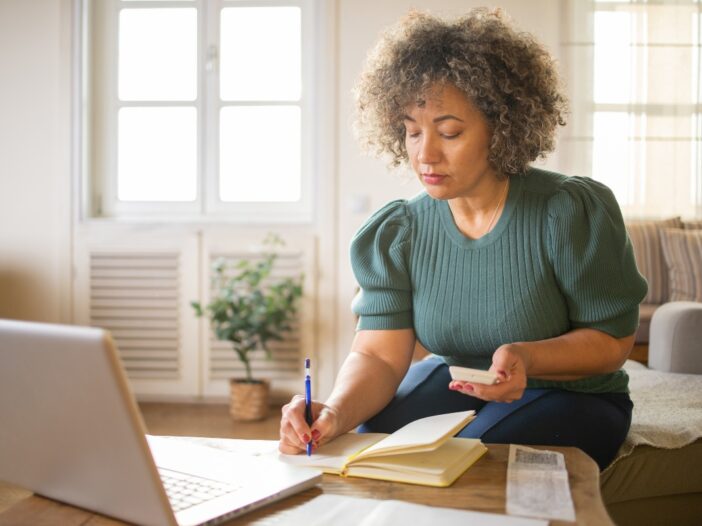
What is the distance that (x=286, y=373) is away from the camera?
3850mm

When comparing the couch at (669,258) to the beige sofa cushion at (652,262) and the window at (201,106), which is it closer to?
the beige sofa cushion at (652,262)

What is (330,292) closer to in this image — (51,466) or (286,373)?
(286,373)

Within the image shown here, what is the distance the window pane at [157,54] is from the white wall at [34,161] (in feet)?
0.95

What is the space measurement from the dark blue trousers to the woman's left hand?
167mm

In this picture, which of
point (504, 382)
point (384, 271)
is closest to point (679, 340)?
point (384, 271)

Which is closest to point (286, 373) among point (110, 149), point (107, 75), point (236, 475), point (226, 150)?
point (226, 150)

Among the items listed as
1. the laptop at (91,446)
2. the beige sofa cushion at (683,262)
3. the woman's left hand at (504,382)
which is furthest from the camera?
the beige sofa cushion at (683,262)

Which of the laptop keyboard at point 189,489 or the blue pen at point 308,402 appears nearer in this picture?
the laptop keyboard at point 189,489

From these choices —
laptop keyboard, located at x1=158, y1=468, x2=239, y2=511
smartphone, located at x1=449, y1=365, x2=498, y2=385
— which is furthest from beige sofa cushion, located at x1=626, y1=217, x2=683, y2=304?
laptop keyboard, located at x1=158, y1=468, x2=239, y2=511

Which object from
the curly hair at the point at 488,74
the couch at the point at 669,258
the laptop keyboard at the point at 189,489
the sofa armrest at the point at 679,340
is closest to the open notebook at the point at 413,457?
the laptop keyboard at the point at 189,489

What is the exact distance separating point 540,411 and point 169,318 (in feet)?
9.28

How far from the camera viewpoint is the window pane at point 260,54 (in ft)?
13.0

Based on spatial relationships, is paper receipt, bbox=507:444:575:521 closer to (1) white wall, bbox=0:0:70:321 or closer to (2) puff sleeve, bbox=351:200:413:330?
(2) puff sleeve, bbox=351:200:413:330

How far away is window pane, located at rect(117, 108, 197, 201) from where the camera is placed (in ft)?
13.2
